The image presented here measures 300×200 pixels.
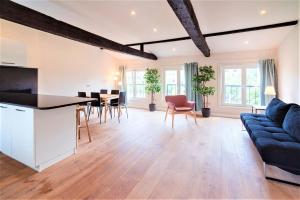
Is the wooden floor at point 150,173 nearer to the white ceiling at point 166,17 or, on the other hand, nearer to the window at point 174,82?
the white ceiling at point 166,17

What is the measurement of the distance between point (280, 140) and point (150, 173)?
1826mm

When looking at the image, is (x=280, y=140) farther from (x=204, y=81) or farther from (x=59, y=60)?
(x=59, y=60)

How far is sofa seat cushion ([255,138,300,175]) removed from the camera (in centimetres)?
189

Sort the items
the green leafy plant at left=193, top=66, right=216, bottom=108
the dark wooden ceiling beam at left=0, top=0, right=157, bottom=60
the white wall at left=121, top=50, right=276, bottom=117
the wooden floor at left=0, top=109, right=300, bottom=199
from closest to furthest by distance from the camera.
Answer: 1. the wooden floor at left=0, top=109, right=300, bottom=199
2. the dark wooden ceiling beam at left=0, top=0, right=157, bottom=60
3. the white wall at left=121, top=50, right=276, bottom=117
4. the green leafy plant at left=193, top=66, right=216, bottom=108

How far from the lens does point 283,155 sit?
6.32 feet

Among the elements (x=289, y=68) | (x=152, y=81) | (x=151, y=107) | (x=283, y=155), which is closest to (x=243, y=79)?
(x=289, y=68)

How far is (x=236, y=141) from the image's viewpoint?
133 inches

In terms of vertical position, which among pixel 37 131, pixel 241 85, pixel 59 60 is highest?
pixel 59 60

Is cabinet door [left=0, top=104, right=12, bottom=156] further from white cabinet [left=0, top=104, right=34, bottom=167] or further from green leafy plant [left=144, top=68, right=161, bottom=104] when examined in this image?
green leafy plant [left=144, top=68, right=161, bottom=104]

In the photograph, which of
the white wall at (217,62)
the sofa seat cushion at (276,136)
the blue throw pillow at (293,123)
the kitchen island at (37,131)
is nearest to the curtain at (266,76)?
the white wall at (217,62)

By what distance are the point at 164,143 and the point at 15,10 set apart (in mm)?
3271

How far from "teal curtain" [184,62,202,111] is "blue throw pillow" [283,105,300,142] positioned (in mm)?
3460

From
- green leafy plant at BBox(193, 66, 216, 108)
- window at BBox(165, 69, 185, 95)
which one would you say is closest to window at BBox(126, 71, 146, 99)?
window at BBox(165, 69, 185, 95)

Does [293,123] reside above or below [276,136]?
above
